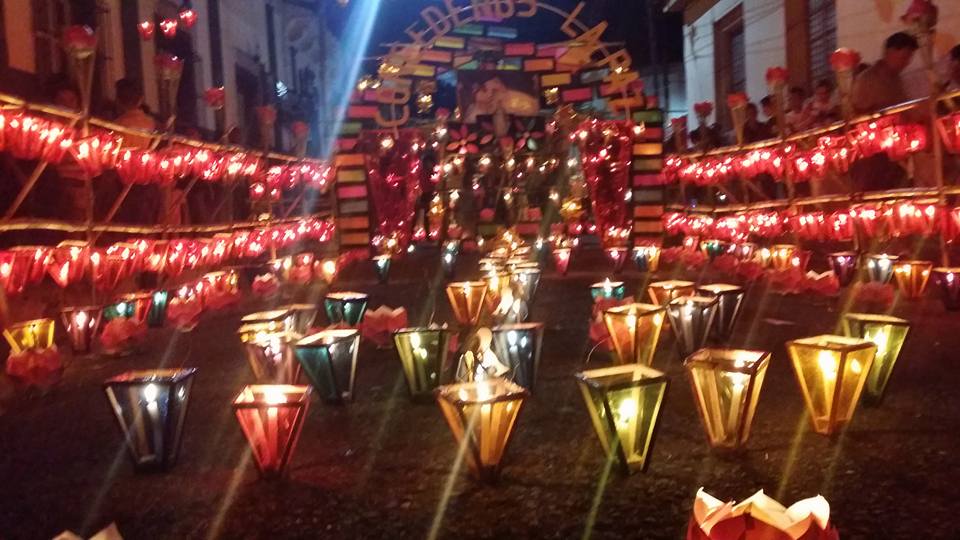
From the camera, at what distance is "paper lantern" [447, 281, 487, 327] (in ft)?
26.8

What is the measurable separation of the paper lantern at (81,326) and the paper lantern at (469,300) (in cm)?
317

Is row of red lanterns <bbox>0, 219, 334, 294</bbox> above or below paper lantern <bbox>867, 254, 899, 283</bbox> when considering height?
above

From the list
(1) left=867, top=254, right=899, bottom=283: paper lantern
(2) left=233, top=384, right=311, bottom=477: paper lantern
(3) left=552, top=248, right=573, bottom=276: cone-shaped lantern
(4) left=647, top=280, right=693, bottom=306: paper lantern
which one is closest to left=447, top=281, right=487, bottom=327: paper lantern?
(4) left=647, top=280, right=693, bottom=306: paper lantern

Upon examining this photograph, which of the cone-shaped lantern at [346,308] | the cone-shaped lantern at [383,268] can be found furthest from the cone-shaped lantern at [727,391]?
the cone-shaped lantern at [383,268]

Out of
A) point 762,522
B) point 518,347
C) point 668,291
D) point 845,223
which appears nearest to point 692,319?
point 668,291

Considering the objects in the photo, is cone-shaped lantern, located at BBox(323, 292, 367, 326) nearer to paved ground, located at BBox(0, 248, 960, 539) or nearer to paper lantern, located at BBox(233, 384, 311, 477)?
paved ground, located at BBox(0, 248, 960, 539)

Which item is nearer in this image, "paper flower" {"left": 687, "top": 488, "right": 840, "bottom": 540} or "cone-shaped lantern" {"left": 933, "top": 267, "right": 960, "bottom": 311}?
"paper flower" {"left": 687, "top": 488, "right": 840, "bottom": 540}

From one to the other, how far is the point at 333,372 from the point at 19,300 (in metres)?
4.40

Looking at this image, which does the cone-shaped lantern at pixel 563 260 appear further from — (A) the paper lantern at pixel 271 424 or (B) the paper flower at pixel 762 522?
(B) the paper flower at pixel 762 522

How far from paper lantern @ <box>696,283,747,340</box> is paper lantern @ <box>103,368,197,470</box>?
3.85m

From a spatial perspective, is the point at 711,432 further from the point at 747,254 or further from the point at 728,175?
the point at 728,175

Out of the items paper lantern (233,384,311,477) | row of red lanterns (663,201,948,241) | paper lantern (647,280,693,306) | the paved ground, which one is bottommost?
the paved ground

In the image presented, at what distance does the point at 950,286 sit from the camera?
7.69m

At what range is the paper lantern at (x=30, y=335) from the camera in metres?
6.71
